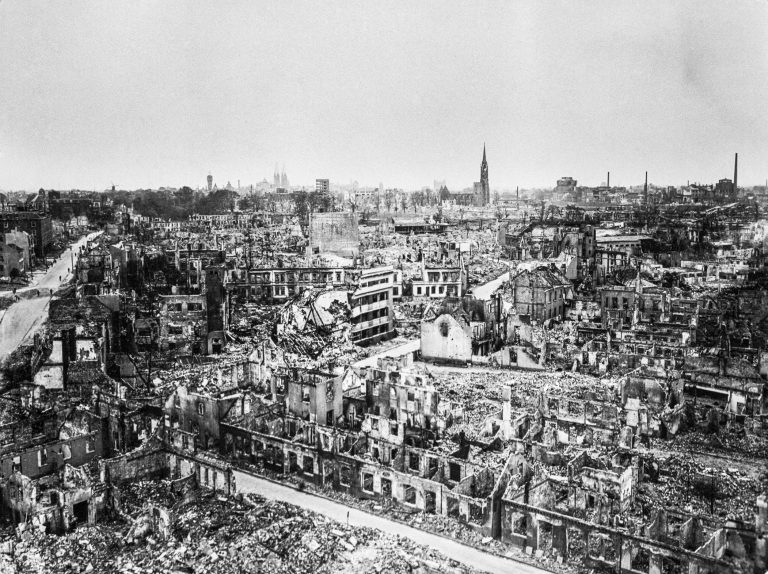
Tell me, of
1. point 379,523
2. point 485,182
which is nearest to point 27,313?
point 379,523

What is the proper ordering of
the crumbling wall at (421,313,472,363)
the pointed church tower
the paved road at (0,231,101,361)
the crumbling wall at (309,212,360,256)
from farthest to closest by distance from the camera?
the crumbling wall at (309,212,360,256) < the crumbling wall at (421,313,472,363) < the pointed church tower < the paved road at (0,231,101,361)

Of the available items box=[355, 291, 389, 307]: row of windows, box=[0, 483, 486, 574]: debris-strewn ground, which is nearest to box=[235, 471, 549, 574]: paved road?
box=[0, 483, 486, 574]: debris-strewn ground

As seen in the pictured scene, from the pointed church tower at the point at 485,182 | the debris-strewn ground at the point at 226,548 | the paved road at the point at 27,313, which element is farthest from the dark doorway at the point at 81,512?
the pointed church tower at the point at 485,182

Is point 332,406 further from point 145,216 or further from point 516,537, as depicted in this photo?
point 145,216

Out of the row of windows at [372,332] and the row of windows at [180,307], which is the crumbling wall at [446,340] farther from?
the row of windows at [180,307]

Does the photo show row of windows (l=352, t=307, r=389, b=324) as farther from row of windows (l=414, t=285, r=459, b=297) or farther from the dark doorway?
the dark doorway

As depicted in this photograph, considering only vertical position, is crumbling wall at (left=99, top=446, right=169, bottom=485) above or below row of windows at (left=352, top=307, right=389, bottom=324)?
below
